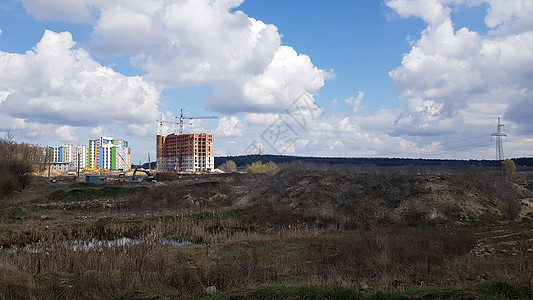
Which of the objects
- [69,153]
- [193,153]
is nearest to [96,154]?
[69,153]

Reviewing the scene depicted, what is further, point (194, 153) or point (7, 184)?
point (194, 153)

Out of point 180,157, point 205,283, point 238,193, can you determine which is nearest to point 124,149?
point 180,157

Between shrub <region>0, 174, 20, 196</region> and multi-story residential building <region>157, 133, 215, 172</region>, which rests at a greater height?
multi-story residential building <region>157, 133, 215, 172</region>

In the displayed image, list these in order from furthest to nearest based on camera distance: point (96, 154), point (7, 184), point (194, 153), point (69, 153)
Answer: point (69, 153) → point (96, 154) → point (194, 153) → point (7, 184)

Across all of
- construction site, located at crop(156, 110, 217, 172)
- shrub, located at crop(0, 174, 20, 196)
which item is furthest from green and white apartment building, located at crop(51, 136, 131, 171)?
shrub, located at crop(0, 174, 20, 196)

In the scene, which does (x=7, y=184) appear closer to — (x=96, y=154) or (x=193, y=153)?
(x=193, y=153)

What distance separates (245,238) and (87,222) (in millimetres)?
12149

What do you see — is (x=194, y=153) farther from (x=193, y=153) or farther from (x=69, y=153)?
(x=69, y=153)

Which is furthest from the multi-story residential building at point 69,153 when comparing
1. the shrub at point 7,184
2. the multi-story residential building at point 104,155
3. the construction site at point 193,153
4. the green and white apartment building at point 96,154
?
the shrub at point 7,184

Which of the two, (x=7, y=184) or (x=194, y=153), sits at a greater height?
(x=194, y=153)

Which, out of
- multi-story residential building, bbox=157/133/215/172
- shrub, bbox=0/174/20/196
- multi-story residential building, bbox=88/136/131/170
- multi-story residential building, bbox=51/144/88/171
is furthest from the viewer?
multi-story residential building, bbox=51/144/88/171

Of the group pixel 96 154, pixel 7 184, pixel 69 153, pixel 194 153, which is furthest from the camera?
pixel 69 153

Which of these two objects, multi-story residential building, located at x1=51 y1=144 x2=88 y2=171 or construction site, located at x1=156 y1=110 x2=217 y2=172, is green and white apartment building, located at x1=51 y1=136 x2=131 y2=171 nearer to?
multi-story residential building, located at x1=51 y1=144 x2=88 y2=171

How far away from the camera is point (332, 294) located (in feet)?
26.7
